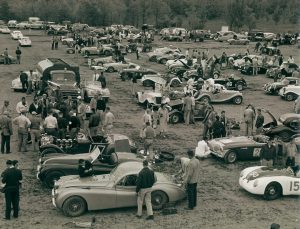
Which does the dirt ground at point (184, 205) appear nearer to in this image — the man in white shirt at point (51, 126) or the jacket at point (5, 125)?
the jacket at point (5, 125)

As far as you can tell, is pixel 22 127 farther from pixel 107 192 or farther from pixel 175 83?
pixel 175 83

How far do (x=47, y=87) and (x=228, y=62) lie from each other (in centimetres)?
1990

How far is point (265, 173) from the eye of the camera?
49.7ft

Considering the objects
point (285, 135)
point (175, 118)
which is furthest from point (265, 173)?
point (175, 118)

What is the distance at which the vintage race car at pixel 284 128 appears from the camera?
68.3 ft

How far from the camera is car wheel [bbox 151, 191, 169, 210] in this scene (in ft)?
45.5

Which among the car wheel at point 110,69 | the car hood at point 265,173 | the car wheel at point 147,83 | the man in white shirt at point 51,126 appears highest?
the man in white shirt at point 51,126

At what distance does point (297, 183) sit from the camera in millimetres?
14883

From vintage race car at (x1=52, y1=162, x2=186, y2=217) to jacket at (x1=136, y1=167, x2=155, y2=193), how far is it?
21.0 inches

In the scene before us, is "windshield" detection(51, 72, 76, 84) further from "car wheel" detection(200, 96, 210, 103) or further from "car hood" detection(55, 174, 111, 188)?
"car hood" detection(55, 174, 111, 188)

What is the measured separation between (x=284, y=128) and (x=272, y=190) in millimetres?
6610

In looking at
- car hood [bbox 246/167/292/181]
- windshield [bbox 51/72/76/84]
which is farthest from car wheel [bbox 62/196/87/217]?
windshield [bbox 51/72/76/84]

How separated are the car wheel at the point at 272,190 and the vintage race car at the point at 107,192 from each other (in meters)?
2.35

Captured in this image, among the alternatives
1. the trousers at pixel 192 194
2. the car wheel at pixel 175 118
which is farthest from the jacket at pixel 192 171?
the car wheel at pixel 175 118
